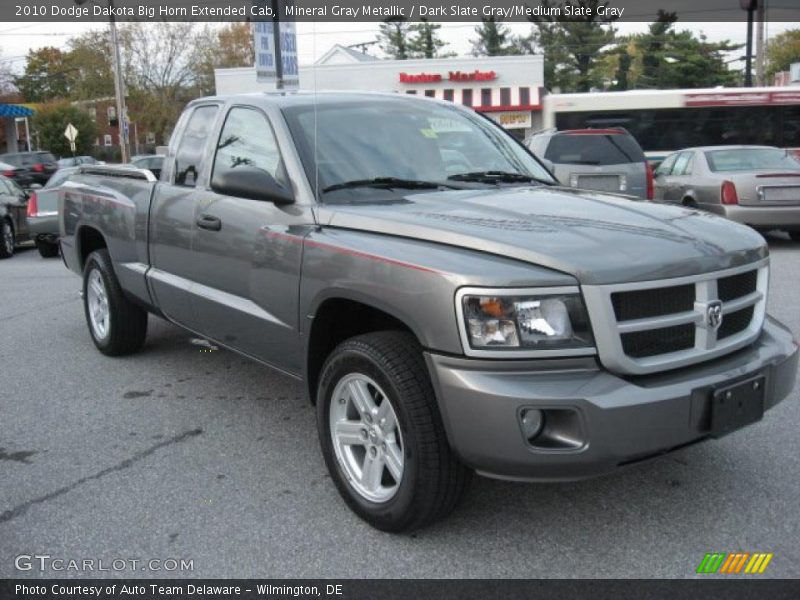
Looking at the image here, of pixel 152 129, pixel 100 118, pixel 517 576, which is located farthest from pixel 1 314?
pixel 100 118

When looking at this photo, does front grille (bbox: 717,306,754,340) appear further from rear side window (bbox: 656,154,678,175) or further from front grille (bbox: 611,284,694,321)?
rear side window (bbox: 656,154,678,175)

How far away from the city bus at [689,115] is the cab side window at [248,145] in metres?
17.2

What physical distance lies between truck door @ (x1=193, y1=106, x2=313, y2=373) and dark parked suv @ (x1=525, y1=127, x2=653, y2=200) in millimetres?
7695

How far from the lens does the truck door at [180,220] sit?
472 cm

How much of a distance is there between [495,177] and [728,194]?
28.2ft

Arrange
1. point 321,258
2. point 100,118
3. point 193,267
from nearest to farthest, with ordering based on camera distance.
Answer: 1. point 321,258
2. point 193,267
3. point 100,118

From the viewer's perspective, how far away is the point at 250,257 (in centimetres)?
404

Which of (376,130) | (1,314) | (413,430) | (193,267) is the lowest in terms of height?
(1,314)

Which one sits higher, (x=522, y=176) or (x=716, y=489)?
(x=522, y=176)

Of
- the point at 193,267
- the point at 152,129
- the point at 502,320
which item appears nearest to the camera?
the point at 502,320

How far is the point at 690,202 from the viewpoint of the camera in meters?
12.9

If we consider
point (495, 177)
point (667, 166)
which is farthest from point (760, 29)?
point (495, 177)
